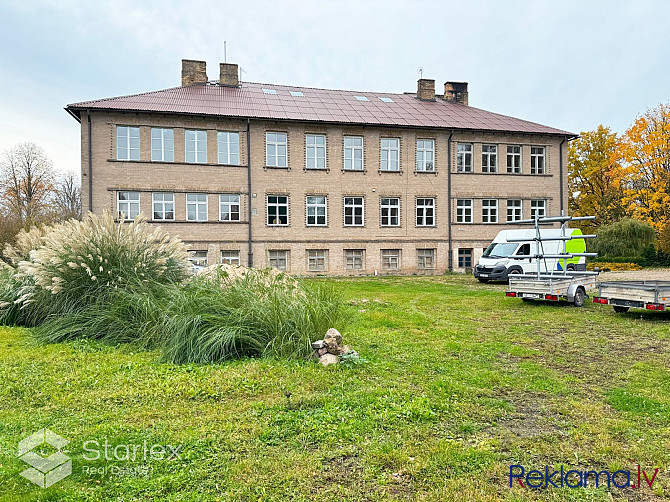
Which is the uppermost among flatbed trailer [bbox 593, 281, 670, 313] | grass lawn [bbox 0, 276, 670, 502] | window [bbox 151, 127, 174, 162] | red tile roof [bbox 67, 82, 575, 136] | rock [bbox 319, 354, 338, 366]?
red tile roof [bbox 67, 82, 575, 136]

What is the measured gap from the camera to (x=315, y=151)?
90.9ft

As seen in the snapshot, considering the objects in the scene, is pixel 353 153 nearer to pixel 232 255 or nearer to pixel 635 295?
pixel 232 255

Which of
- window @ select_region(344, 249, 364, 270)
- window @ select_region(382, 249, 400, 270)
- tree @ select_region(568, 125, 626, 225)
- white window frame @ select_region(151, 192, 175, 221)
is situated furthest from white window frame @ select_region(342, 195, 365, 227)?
tree @ select_region(568, 125, 626, 225)

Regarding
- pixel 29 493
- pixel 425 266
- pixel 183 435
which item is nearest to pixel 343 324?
pixel 183 435

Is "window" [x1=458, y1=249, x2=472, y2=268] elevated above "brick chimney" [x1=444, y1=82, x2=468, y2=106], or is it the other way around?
"brick chimney" [x1=444, y1=82, x2=468, y2=106]

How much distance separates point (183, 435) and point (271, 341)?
8.89 ft

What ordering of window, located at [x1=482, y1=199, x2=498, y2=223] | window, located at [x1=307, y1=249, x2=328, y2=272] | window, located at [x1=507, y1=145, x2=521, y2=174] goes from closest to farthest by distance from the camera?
1. window, located at [x1=307, y1=249, x2=328, y2=272]
2. window, located at [x1=482, y1=199, x2=498, y2=223]
3. window, located at [x1=507, y1=145, x2=521, y2=174]

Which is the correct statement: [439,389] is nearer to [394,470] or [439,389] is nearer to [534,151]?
[394,470]

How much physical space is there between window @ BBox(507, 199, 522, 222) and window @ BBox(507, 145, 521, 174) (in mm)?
1976

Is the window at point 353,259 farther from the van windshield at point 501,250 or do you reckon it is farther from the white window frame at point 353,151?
the van windshield at point 501,250

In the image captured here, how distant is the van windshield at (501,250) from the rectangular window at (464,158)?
9.04 m

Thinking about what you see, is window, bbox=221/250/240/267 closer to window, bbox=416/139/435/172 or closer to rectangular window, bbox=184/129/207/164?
rectangular window, bbox=184/129/207/164

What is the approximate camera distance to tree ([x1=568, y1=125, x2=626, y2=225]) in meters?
40.7

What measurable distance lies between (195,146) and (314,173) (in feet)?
22.7
